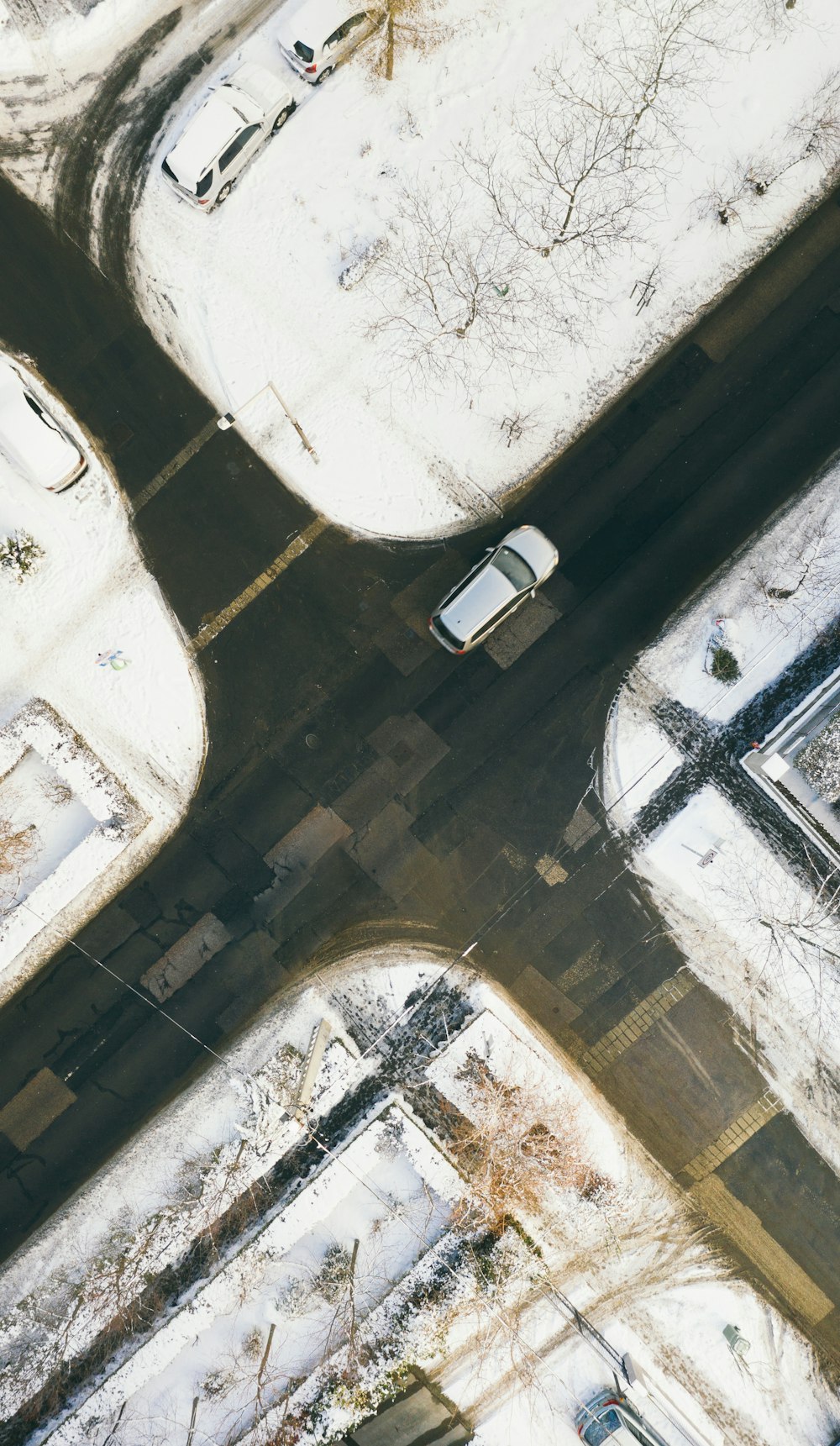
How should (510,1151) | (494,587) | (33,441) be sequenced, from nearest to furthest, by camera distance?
(33,441) → (494,587) → (510,1151)

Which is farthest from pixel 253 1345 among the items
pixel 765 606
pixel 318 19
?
pixel 318 19

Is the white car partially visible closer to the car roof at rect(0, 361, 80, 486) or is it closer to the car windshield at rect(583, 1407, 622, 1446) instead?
the car roof at rect(0, 361, 80, 486)

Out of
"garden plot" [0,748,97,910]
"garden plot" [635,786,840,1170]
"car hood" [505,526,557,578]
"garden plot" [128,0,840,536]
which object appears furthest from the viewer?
"garden plot" [635,786,840,1170]

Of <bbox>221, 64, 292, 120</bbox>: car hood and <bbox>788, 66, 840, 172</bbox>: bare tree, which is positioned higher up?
<bbox>788, 66, 840, 172</bbox>: bare tree

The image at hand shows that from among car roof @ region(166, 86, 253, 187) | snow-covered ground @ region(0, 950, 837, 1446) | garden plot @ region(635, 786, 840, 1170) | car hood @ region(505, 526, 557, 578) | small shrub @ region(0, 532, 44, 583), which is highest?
car roof @ region(166, 86, 253, 187)

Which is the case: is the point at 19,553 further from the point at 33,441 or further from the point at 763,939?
the point at 763,939

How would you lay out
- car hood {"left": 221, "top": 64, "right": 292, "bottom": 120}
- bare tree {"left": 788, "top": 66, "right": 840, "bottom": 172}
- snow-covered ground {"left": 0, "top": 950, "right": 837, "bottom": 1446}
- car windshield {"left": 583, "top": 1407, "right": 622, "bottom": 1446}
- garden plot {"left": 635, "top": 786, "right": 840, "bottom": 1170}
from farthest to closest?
garden plot {"left": 635, "top": 786, "right": 840, "bottom": 1170}, snow-covered ground {"left": 0, "top": 950, "right": 837, "bottom": 1446}, bare tree {"left": 788, "top": 66, "right": 840, "bottom": 172}, car windshield {"left": 583, "top": 1407, "right": 622, "bottom": 1446}, car hood {"left": 221, "top": 64, "right": 292, "bottom": 120}

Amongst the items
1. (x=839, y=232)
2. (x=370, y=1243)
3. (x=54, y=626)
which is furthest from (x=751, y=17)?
(x=370, y=1243)

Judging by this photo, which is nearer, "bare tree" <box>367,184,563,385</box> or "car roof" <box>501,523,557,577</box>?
"car roof" <box>501,523,557,577</box>

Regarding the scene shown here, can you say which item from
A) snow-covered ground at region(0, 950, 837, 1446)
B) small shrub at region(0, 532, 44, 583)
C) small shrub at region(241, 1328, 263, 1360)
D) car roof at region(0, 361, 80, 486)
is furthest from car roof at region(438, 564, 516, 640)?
small shrub at region(241, 1328, 263, 1360)
